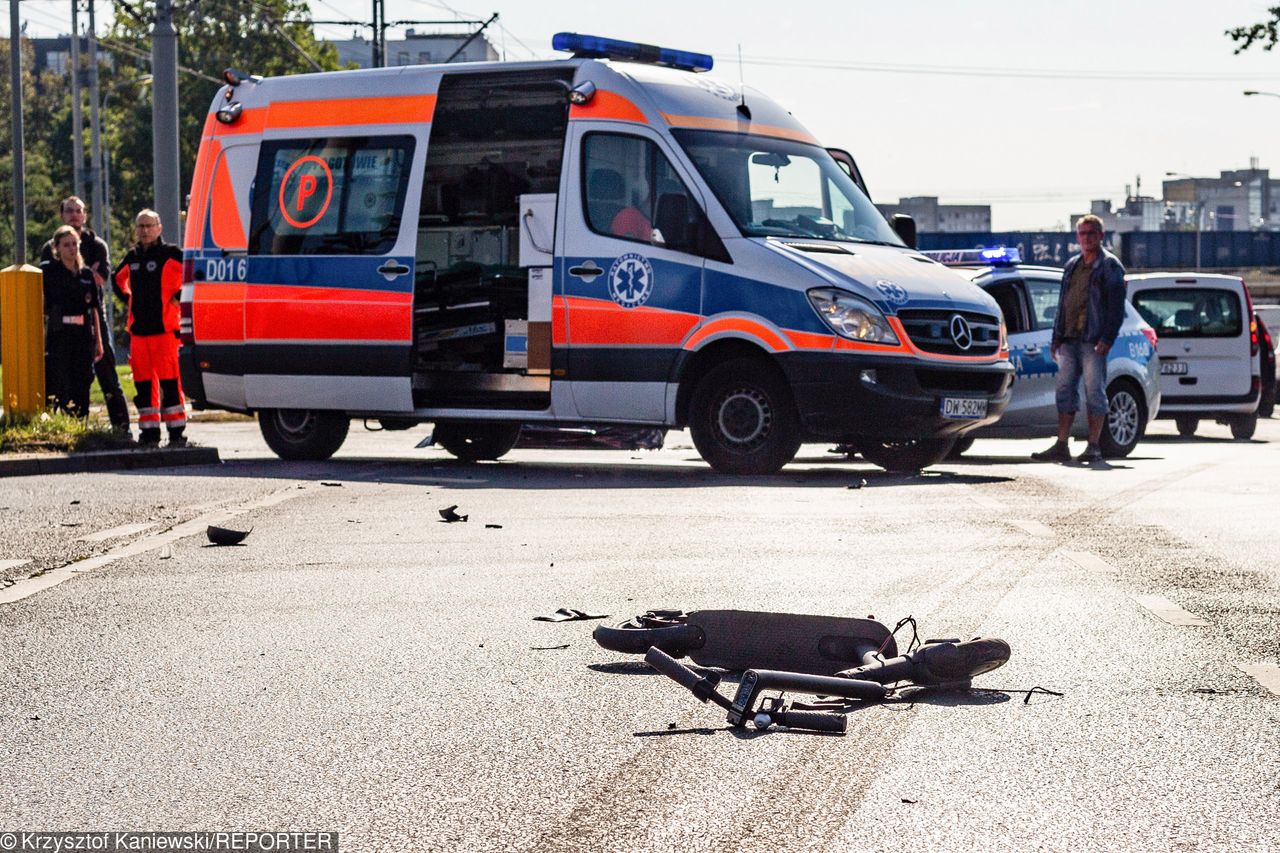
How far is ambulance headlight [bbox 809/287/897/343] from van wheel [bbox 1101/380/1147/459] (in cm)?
A: 436

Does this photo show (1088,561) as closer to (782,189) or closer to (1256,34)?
(782,189)

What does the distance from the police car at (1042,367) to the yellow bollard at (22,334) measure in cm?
740

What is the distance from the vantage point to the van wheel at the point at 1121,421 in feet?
55.0

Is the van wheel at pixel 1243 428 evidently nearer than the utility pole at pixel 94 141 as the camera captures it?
Yes

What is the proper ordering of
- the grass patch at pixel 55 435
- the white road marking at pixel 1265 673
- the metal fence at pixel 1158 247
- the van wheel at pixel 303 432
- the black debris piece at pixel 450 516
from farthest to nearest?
the metal fence at pixel 1158 247 → the van wheel at pixel 303 432 → the grass patch at pixel 55 435 → the black debris piece at pixel 450 516 → the white road marking at pixel 1265 673

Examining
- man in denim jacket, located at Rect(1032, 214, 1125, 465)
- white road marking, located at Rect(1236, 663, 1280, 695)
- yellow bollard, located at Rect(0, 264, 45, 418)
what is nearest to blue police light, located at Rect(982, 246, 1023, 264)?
man in denim jacket, located at Rect(1032, 214, 1125, 465)

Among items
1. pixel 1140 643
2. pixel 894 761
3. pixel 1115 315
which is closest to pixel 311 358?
pixel 1115 315

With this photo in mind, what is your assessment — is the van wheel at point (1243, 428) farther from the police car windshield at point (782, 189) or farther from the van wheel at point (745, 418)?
the van wheel at point (745, 418)

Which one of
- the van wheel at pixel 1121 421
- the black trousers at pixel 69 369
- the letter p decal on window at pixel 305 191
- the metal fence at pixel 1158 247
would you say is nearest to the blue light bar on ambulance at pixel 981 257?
the van wheel at pixel 1121 421

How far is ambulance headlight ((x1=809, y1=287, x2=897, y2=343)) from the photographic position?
42.5 feet

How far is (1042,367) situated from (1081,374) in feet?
2.82

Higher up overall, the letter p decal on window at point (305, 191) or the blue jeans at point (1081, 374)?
the letter p decal on window at point (305, 191)

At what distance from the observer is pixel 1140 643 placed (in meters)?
6.72

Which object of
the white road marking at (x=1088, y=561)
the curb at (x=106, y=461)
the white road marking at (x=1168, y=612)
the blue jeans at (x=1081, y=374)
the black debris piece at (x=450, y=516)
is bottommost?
the curb at (x=106, y=461)
